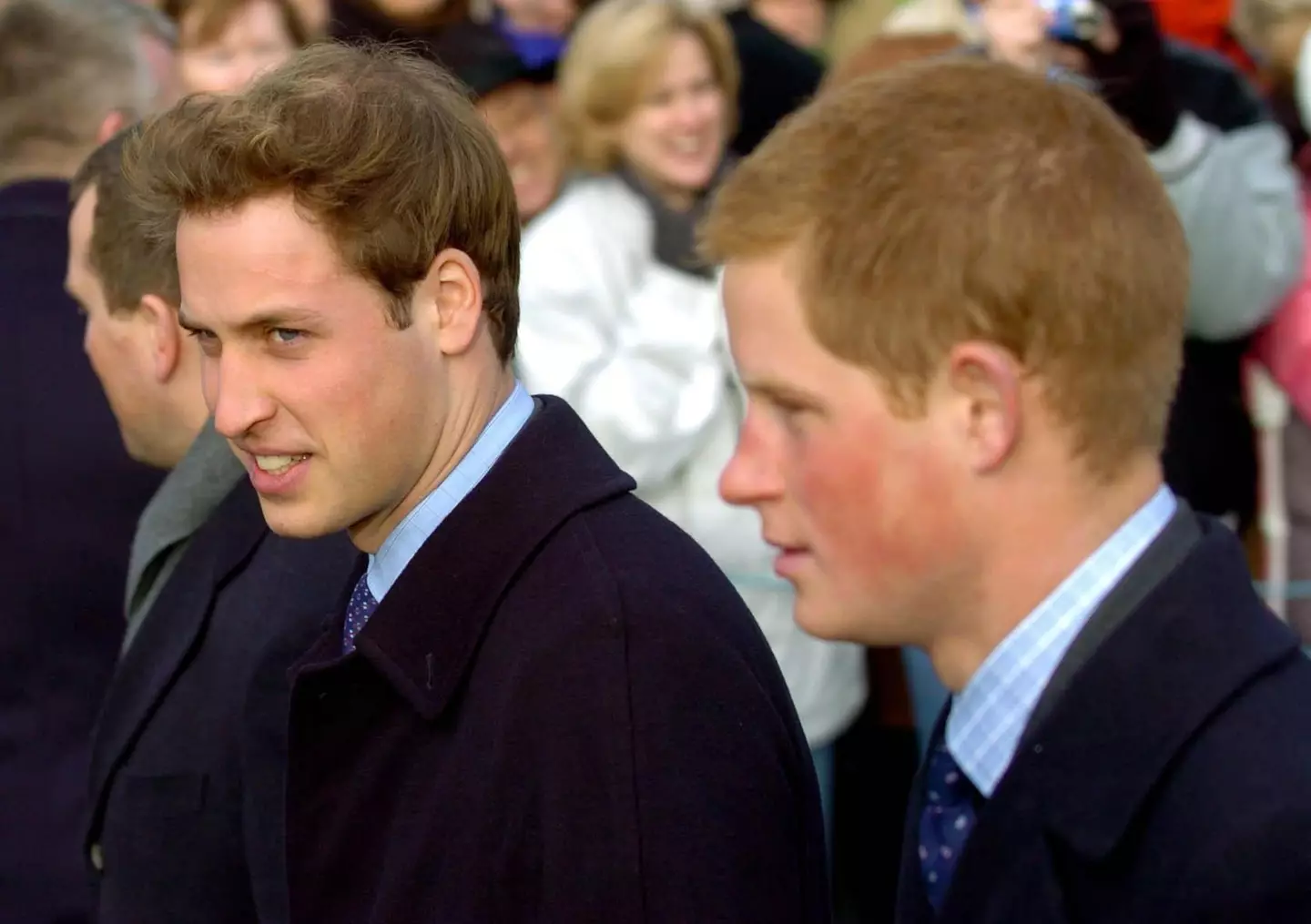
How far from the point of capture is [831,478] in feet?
→ 4.63

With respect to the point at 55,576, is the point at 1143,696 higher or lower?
higher

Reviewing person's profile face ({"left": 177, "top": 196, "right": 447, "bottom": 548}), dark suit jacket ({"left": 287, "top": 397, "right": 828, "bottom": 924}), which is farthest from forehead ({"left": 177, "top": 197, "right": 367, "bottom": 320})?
dark suit jacket ({"left": 287, "top": 397, "right": 828, "bottom": 924})

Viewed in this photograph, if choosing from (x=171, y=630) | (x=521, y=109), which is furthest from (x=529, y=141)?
(x=171, y=630)

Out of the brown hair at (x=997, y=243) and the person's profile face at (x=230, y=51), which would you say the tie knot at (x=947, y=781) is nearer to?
the brown hair at (x=997, y=243)

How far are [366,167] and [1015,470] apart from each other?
2.54ft

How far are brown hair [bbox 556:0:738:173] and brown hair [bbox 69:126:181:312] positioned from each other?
147 centimetres

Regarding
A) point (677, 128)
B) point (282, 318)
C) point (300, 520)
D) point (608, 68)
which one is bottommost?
point (677, 128)

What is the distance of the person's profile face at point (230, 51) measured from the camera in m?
4.29

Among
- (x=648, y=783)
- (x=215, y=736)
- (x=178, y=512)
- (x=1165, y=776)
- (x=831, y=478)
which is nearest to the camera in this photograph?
(x=1165, y=776)

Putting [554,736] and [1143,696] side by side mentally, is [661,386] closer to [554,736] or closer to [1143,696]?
[554,736]

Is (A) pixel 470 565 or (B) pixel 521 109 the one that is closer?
(A) pixel 470 565

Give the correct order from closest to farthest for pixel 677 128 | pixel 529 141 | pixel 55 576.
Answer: pixel 55 576 < pixel 677 128 < pixel 529 141

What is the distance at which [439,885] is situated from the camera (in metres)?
1.59

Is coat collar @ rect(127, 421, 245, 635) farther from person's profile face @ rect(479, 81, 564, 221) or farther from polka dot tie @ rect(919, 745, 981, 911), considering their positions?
person's profile face @ rect(479, 81, 564, 221)
